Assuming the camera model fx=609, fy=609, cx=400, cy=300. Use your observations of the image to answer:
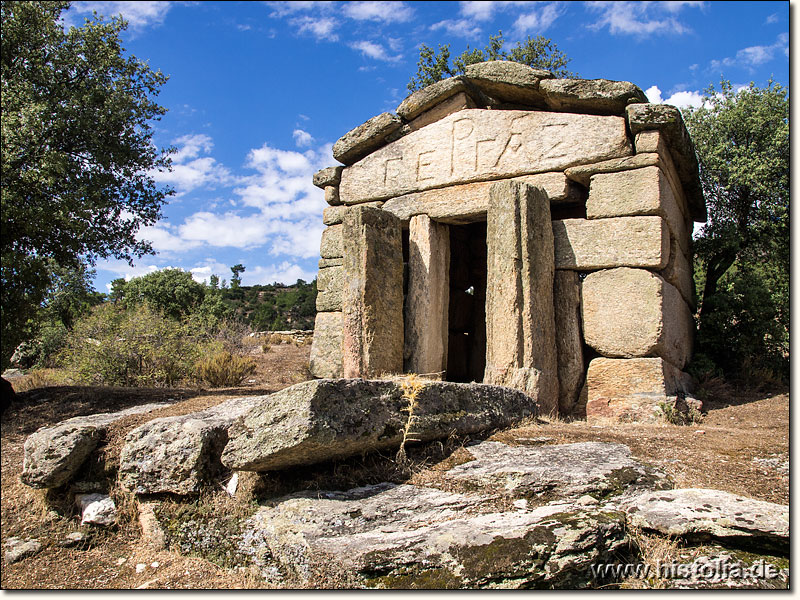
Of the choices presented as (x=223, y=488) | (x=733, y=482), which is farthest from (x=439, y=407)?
(x=733, y=482)

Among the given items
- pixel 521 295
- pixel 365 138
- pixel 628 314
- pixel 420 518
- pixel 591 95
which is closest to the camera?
pixel 420 518

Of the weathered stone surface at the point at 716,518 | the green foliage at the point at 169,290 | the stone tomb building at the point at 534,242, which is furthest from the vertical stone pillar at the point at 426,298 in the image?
the green foliage at the point at 169,290

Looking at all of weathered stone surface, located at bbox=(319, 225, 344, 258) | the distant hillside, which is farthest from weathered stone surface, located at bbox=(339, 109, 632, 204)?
the distant hillside

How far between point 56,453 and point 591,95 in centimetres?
691

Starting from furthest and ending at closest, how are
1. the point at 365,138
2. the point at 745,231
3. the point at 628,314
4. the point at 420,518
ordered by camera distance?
the point at 745,231, the point at 365,138, the point at 628,314, the point at 420,518

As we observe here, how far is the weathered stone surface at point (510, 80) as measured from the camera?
7.95 meters

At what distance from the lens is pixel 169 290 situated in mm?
26422

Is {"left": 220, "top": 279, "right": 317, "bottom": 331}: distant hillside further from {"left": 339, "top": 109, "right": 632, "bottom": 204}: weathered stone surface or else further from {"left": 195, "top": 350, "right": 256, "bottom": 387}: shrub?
{"left": 339, "top": 109, "right": 632, "bottom": 204}: weathered stone surface

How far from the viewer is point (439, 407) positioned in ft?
15.8

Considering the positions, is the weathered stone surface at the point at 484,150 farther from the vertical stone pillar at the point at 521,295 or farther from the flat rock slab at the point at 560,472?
the flat rock slab at the point at 560,472

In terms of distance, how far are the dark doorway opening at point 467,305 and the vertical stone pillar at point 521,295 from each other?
3160 mm

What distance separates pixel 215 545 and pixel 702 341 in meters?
8.62

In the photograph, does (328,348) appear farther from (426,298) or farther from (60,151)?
(60,151)

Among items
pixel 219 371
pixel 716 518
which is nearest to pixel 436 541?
pixel 716 518
